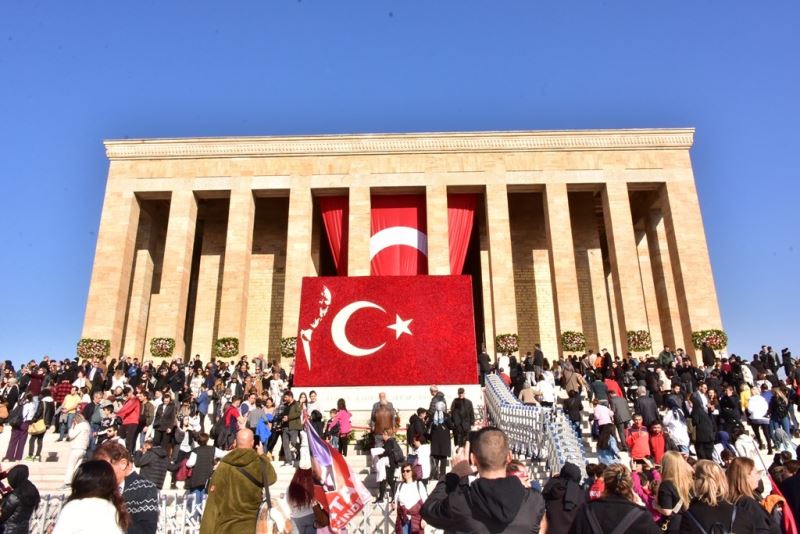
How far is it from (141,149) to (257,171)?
569 cm

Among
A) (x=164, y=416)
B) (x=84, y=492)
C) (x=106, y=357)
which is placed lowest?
(x=84, y=492)

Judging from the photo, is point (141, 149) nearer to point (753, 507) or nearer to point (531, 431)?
point (531, 431)

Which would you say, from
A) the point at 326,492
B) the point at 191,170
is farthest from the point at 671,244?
the point at 326,492

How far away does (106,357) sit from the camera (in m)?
23.8

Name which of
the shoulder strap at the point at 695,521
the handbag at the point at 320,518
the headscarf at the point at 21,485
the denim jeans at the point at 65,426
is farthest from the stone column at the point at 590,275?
the headscarf at the point at 21,485

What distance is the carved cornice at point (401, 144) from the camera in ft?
88.9

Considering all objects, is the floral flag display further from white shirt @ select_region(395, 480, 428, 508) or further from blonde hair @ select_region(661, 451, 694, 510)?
blonde hair @ select_region(661, 451, 694, 510)

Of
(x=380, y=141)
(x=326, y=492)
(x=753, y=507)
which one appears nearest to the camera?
(x=753, y=507)

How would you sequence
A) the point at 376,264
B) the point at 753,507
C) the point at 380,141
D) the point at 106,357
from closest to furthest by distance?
the point at 753,507
the point at 106,357
the point at 376,264
the point at 380,141

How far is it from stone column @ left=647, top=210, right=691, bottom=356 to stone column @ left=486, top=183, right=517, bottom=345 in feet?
23.0

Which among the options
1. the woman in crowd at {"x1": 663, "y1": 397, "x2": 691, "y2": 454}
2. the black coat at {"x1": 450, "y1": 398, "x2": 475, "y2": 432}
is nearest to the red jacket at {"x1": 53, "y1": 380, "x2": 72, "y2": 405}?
the black coat at {"x1": 450, "y1": 398, "x2": 475, "y2": 432}

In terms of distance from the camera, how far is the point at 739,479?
4.12m

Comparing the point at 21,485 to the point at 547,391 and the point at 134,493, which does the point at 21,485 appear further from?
the point at 547,391

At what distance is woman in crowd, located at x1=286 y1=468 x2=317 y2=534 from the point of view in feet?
18.2
